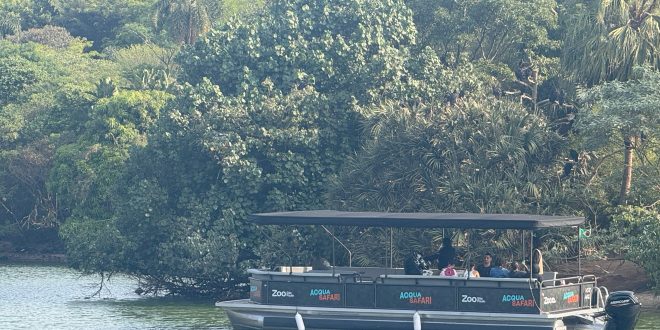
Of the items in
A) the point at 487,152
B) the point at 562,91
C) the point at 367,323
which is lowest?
the point at 367,323

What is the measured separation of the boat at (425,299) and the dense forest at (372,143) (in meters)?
6.11

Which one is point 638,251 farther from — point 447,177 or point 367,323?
point 367,323

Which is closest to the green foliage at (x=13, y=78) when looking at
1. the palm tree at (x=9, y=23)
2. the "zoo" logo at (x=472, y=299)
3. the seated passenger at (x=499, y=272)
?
the palm tree at (x=9, y=23)

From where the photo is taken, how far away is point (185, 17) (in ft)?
202

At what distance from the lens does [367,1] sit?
114 ft

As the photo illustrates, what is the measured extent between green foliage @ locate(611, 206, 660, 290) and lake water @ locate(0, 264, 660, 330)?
1.08m

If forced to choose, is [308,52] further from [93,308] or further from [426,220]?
[426,220]

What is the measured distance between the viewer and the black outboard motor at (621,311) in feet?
70.9

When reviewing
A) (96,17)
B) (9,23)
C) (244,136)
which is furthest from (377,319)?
(9,23)

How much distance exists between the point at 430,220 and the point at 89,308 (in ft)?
38.4

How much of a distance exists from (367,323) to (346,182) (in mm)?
8808

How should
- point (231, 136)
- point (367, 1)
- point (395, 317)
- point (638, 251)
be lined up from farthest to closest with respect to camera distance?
point (367, 1) < point (231, 136) < point (638, 251) < point (395, 317)

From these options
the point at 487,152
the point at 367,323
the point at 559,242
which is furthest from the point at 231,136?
the point at 367,323

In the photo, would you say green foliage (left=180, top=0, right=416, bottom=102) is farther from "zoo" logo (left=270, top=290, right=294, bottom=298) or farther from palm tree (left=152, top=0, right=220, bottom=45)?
palm tree (left=152, top=0, right=220, bottom=45)
